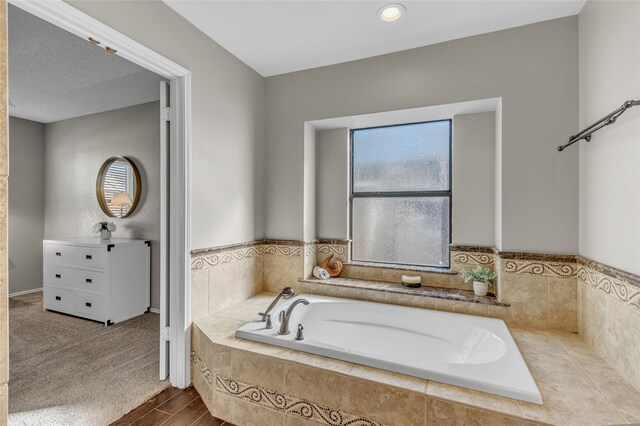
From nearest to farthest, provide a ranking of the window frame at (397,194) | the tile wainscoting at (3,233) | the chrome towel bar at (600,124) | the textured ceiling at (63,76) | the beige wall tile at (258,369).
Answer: the tile wainscoting at (3,233) → the chrome towel bar at (600,124) → the beige wall tile at (258,369) → the textured ceiling at (63,76) → the window frame at (397,194)

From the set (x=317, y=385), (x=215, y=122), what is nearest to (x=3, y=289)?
(x=317, y=385)

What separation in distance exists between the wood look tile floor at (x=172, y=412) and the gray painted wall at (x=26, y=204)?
388 centimetres

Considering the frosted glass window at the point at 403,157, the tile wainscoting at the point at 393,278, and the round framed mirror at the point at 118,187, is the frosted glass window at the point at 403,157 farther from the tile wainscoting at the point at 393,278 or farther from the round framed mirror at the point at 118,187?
the round framed mirror at the point at 118,187

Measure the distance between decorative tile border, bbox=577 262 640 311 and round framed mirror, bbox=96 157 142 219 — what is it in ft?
13.8

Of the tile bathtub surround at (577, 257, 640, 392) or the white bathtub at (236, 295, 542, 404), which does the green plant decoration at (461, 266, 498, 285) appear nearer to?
the white bathtub at (236, 295, 542, 404)

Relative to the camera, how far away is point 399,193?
2.76 metres

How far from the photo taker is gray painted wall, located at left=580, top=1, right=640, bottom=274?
1378 mm

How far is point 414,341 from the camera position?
2100 millimetres

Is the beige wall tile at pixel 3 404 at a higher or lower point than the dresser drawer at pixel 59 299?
higher

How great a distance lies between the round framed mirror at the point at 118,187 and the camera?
362 cm

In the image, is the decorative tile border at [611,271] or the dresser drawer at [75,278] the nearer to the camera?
the decorative tile border at [611,271]

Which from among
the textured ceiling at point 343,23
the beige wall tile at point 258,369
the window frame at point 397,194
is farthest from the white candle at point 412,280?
the textured ceiling at point 343,23

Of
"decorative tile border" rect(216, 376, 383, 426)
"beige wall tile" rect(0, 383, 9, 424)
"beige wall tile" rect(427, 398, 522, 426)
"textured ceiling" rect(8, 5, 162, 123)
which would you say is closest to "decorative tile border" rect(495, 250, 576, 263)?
"beige wall tile" rect(427, 398, 522, 426)

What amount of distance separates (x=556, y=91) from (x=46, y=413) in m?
3.66
